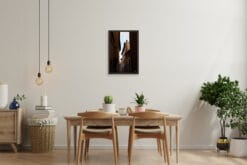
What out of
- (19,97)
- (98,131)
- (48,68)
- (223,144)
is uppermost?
(48,68)

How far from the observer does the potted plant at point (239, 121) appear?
20.6 feet

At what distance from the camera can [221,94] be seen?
21.4 feet

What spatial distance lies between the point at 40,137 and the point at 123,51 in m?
1.96

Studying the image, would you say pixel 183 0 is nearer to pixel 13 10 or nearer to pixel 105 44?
pixel 105 44

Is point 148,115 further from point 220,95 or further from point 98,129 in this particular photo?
point 220,95

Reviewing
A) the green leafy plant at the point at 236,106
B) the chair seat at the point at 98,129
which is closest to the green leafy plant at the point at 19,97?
the chair seat at the point at 98,129

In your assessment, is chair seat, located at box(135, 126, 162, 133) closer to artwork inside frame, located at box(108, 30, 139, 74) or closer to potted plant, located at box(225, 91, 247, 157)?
potted plant, located at box(225, 91, 247, 157)

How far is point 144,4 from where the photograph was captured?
7.09m

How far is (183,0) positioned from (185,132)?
223 centimetres

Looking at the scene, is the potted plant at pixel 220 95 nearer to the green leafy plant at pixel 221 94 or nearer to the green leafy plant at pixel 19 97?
the green leafy plant at pixel 221 94

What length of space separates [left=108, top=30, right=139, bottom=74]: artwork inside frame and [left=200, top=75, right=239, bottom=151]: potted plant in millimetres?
1222

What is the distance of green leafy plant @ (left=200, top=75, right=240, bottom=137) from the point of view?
21.2 feet

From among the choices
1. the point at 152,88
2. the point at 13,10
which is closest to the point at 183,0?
the point at 152,88

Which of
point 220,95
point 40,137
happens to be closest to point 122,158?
point 40,137
